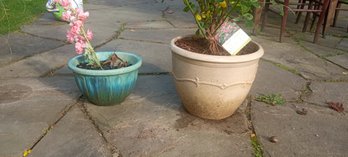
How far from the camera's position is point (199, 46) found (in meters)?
2.09

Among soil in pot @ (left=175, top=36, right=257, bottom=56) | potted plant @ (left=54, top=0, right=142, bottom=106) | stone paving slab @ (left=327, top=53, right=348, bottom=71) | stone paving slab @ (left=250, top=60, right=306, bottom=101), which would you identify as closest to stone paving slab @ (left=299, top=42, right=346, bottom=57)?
stone paving slab @ (left=327, top=53, right=348, bottom=71)

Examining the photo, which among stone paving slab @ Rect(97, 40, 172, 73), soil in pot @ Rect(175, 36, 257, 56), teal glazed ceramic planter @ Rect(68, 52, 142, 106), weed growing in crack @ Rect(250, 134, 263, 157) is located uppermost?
soil in pot @ Rect(175, 36, 257, 56)

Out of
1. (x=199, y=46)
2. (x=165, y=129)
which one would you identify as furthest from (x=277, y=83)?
(x=165, y=129)

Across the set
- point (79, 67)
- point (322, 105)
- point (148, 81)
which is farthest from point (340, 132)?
point (79, 67)

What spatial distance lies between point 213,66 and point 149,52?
5.08 ft

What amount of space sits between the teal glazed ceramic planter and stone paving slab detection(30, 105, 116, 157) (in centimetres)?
16

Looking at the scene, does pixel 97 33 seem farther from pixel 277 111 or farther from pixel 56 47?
pixel 277 111

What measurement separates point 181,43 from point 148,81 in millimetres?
616

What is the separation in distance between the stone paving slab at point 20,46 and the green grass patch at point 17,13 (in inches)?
7.2

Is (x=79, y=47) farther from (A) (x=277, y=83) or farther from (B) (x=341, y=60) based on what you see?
(B) (x=341, y=60)

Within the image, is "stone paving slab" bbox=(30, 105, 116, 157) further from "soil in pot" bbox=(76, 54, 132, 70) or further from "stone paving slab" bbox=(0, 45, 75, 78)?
"stone paving slab" bbox=(0, 45, 75, 78)

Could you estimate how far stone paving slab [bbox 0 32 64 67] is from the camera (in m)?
3.04

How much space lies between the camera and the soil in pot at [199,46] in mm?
1995

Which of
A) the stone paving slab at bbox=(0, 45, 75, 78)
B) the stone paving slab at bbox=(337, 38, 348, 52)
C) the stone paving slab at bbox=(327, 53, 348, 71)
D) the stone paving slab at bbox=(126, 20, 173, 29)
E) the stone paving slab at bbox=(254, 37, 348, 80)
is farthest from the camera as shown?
the stone paving slab at bbox=(126, 20, 173, 29)
